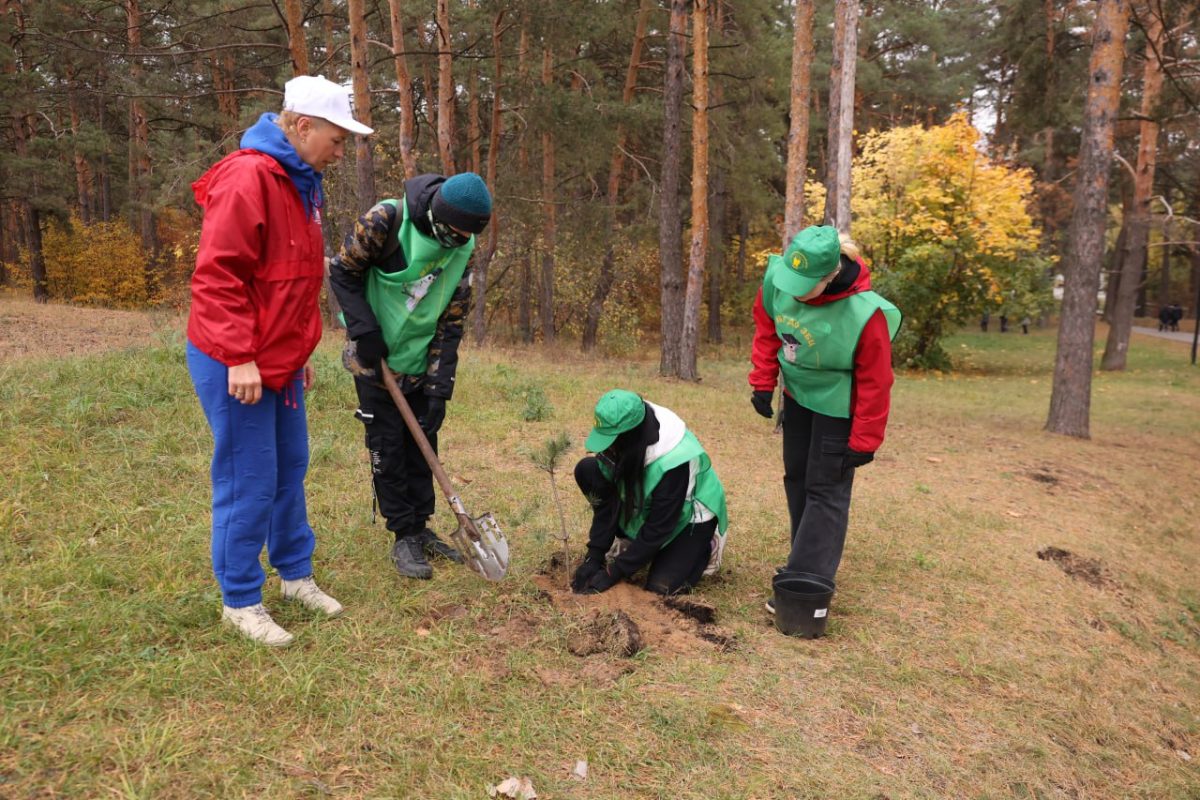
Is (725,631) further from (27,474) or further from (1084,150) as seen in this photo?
(1084,150)

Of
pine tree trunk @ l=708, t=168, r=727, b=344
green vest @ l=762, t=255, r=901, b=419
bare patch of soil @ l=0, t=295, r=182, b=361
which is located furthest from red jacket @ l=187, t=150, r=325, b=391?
pine tree trunk @ l=708, t=168, r=727, b=344

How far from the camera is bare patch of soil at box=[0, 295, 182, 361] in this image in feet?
24.6

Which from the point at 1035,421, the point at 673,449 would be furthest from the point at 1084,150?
the point at 673,449

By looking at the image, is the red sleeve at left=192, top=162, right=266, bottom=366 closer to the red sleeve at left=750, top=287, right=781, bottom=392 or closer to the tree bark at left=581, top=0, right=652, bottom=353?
the red sleeve at left=750, top=287, right=781, bottom=392

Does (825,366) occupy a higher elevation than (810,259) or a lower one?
lower

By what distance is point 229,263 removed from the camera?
2682 millimetres

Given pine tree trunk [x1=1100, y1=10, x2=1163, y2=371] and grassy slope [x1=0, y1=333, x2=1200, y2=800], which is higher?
pine tree trunk [x1=1100, y1=10, x2=1163, y2=371]

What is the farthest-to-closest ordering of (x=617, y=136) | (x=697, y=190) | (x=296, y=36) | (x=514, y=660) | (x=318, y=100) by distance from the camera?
(x=617, y=136)
(x=697, y=190)
(x=296, y=36)
(x=514, y=660)
(x=318, y=100)

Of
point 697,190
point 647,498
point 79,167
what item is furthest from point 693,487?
point 79,167

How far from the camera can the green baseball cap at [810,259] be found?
334 centimetres

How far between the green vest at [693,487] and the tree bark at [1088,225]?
8165 mm

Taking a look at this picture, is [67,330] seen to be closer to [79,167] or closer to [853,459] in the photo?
[853,459]

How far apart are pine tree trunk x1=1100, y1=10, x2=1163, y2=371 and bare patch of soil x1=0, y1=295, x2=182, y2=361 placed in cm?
1934

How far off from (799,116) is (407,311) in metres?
7.89
